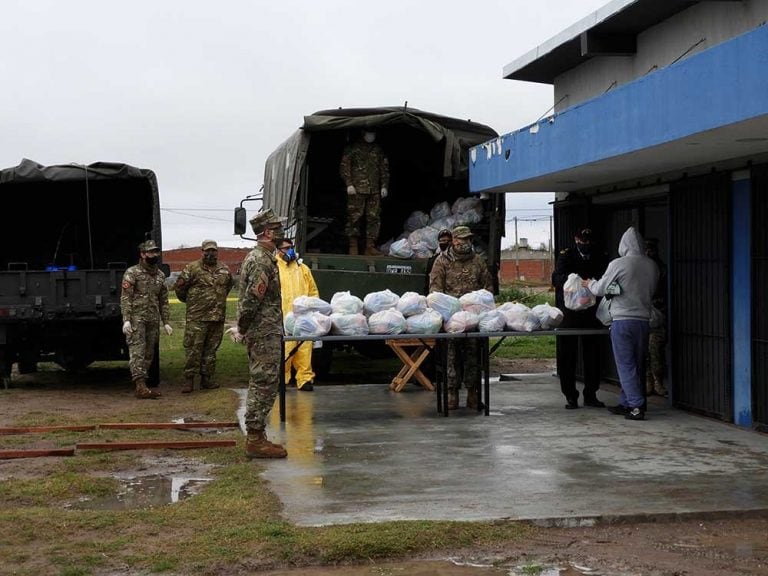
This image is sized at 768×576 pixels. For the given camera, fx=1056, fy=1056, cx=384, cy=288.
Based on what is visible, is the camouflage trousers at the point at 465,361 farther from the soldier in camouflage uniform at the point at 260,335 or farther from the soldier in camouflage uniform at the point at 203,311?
the soldier in camouflage uniform at the point at 203,311

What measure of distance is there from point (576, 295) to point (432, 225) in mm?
3690

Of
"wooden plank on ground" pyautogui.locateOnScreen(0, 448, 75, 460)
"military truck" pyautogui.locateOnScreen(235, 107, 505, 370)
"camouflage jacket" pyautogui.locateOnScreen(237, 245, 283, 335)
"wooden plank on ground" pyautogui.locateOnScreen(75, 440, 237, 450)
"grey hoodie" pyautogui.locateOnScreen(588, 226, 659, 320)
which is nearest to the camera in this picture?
"camouflage jacket" pyautogui.locateOnScreen(237, 245, 283, 335)

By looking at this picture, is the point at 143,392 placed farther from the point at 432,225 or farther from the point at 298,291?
the point at 432,225

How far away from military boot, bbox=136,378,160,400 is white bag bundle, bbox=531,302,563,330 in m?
4.90

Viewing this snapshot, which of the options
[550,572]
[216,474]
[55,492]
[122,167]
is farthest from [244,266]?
[122,167]

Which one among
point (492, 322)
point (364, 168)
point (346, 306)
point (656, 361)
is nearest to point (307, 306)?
point (346, 306)

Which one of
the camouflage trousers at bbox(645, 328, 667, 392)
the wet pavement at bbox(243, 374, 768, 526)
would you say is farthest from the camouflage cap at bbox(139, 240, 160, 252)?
the camouflage trousers at bbox(645, 328, 667, 392)

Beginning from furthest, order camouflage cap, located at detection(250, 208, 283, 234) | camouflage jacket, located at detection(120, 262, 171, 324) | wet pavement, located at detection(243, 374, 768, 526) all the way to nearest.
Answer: camouflage jacket, located at detection(120, 262, 171, 324) < camouflage cap, located at detection(250, 208, 283, 234) < wet pavement, located at detection(243, 374, 768, 526)

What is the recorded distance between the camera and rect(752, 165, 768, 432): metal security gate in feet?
29.2

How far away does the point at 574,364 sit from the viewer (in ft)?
35.3

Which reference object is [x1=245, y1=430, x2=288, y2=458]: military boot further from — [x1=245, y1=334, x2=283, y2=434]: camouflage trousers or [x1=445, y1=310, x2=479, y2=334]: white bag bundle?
[x1=445, y1=310, x2=479, y2=334]: white bag bundle

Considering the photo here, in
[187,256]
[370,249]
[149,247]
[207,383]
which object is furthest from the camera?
[187,256]

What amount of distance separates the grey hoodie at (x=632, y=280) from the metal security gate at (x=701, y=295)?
1.59 feet

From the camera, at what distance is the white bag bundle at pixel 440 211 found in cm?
1387
